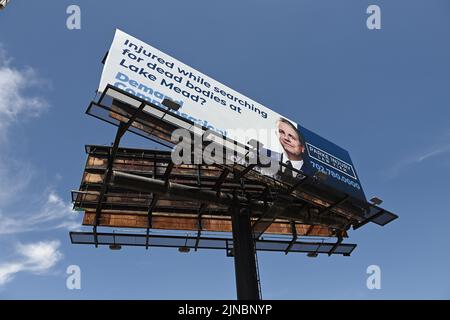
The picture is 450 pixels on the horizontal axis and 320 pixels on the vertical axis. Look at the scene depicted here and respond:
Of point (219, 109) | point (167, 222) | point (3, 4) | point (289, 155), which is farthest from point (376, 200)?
point (3, 4)

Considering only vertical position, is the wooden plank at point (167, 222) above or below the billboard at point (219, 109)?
below

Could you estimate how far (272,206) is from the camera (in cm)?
1889

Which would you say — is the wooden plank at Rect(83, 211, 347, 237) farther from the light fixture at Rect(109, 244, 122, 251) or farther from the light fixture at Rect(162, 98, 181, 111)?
the light fixture at Rect(162, 98, 181, 111)

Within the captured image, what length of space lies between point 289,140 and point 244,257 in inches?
240

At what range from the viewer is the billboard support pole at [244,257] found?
664 inches

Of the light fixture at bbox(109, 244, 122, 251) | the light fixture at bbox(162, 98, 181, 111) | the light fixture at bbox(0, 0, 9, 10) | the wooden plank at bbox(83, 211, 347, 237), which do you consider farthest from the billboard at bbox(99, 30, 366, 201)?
the light fixture at bbox(0, 0, 9, 10)

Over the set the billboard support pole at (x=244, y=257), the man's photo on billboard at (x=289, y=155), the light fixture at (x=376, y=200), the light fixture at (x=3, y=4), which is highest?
the light fixture at (x=3, y=4)

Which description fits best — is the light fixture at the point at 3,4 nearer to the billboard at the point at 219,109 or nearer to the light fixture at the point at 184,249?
the billboard at the point at 219,109

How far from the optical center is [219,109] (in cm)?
1816

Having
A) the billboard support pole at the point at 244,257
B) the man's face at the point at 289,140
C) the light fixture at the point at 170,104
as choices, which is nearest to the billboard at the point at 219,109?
the man's face at the point at 289,140

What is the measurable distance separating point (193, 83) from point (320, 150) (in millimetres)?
7898
